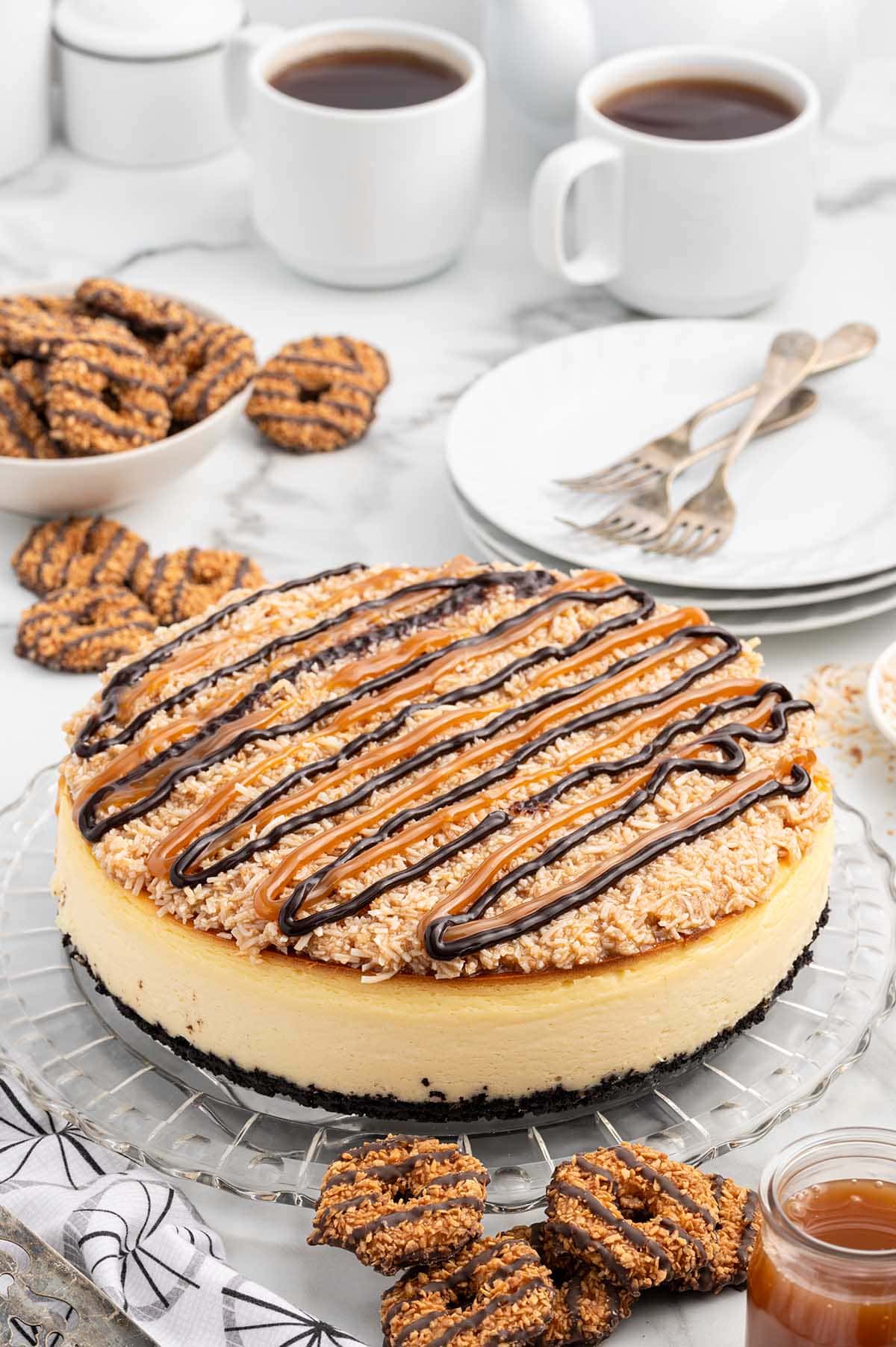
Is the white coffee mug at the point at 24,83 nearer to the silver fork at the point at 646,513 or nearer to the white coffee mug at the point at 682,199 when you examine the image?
the white coffee mug at the point at 682,199

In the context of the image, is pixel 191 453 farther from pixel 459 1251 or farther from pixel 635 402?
pixel 459 1251

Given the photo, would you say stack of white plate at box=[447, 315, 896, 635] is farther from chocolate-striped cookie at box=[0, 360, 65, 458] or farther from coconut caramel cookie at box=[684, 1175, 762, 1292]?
coconut caramel cookie at box=[684, 1175, 762, 1292]

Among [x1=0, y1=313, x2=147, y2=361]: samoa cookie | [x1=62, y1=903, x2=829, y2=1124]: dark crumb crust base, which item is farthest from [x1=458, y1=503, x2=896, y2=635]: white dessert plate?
[x1=62, y1=903, x2=829, y2=1124]: dark crumb crust base

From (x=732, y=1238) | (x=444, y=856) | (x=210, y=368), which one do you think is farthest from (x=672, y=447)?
(x=732, y=1238)

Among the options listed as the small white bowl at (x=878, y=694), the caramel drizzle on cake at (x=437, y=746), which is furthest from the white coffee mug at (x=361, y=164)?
the small white bowl at (x=878, y=694)

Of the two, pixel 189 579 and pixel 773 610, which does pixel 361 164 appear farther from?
pixel 773 610
